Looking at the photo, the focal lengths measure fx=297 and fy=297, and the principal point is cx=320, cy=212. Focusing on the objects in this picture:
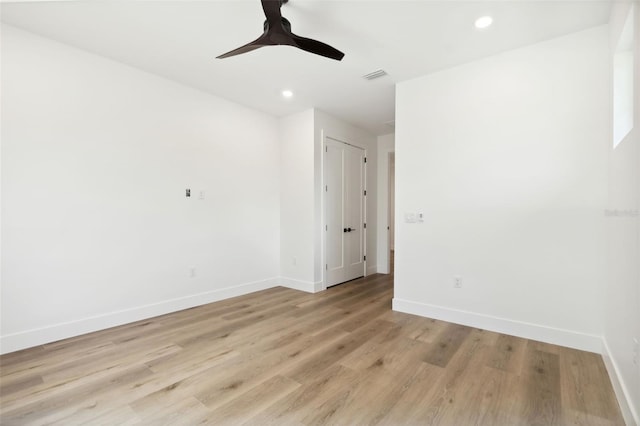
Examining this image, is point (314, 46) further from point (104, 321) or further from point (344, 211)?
point (104, 321)

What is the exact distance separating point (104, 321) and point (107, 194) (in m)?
1.27

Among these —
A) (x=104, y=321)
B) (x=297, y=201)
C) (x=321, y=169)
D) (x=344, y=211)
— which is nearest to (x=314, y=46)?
(x=321, y=169)

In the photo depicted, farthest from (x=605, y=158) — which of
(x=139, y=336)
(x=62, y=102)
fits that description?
(x=62, y=102)

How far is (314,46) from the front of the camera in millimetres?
2236

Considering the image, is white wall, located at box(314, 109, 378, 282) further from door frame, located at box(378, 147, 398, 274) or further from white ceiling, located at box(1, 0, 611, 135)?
white ceiling, located at box(1, 0, 611, 135)

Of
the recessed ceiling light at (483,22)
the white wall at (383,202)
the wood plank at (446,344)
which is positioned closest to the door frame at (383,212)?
the white wall at (383,202)

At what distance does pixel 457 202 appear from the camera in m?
3.16

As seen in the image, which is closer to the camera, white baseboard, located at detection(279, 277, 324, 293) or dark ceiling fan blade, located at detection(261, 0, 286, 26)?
dark ceiling fan blade, located at detection(261, 0, 286, 26)

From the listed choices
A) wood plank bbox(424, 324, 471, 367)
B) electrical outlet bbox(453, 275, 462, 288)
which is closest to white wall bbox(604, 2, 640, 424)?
wood plank bbox(424, 324, 471, 367)

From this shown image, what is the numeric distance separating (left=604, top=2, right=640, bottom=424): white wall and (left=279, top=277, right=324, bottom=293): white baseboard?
3.11 m

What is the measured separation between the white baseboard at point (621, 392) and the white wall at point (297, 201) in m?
3.14

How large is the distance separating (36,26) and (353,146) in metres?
4.07

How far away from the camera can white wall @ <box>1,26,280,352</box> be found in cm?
254

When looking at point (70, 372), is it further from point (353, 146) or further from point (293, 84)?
point (353, 146)
